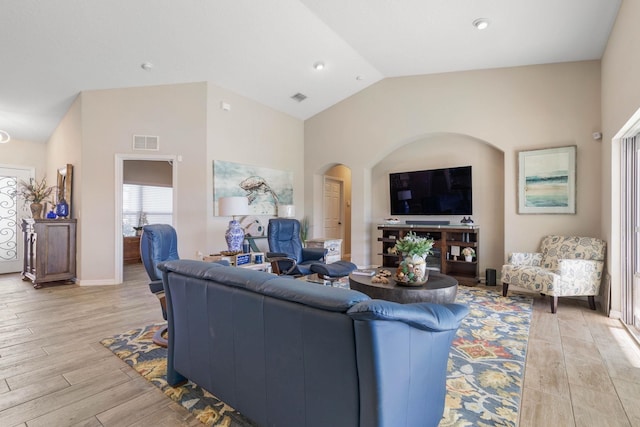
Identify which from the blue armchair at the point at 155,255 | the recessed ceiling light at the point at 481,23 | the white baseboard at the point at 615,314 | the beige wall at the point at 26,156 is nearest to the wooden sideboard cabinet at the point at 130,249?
the beige wall at the point at 26,156

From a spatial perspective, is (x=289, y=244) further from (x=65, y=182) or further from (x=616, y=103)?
(x=616, y=103)

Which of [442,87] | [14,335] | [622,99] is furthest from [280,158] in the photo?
[622,99]

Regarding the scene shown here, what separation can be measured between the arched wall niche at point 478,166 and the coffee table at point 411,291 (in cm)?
261

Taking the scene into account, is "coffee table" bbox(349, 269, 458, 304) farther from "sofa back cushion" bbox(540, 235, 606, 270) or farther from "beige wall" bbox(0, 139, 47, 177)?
"beige wall" bbox(0, 139, 47, 177)

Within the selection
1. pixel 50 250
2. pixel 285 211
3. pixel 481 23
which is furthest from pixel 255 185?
pixel 481 23

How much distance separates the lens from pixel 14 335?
9.58 feet

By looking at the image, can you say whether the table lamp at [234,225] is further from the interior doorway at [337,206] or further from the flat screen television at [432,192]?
→ the interior doorway at [337,206]

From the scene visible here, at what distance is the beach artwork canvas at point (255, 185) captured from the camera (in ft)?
17.4

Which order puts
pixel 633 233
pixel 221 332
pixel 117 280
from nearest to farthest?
1. pixel 221 332
2. pixel 633 233
3. pixel 117 280

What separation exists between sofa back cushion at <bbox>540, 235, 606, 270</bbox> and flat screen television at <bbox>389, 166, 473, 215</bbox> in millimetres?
1243

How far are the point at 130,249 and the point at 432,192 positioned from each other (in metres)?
6.81

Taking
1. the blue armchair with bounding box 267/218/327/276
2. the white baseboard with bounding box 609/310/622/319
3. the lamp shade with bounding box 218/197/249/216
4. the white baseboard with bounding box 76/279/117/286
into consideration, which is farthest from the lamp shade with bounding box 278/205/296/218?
the white baseboard with bounding box 609/310/622/319

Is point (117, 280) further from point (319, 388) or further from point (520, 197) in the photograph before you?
point (520, 197)

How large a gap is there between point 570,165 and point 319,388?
4.75 m
